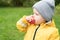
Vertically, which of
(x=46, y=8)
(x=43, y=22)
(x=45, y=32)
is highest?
(x=46, y=8)

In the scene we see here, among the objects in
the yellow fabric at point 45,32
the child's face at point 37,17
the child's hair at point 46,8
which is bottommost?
the yellow fabric at point 45,32

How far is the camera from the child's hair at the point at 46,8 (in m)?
4.08

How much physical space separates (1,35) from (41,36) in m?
4.49

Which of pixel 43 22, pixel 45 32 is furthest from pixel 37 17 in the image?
pixel 45 32

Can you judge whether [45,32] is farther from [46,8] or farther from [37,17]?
[46,8]

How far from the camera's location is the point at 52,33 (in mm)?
4020

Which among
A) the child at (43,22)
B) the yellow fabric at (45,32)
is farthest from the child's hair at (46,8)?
the yellow fabric at (45,32)

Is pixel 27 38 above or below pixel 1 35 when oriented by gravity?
above

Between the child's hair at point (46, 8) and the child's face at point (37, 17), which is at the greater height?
the child's hair at point (46, 8)

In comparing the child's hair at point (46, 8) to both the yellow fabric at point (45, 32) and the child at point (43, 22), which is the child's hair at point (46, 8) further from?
the yellow fabric at point (45, 32)

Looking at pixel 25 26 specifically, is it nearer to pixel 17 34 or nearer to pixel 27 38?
pixel 27 38

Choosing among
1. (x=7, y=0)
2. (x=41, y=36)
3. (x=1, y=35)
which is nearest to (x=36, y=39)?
(x=41, y=36)

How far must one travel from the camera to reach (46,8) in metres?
4.10

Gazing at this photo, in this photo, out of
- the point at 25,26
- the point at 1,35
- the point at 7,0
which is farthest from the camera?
the point at 7,0
